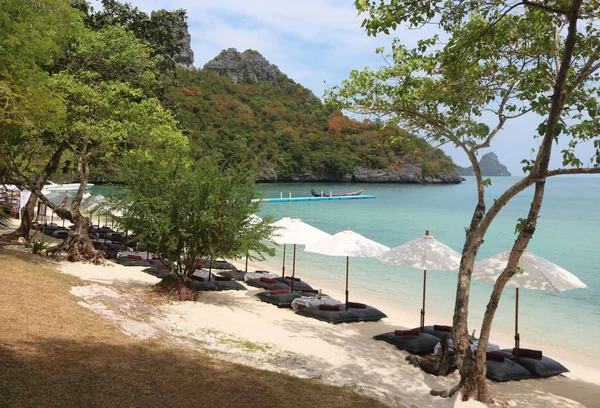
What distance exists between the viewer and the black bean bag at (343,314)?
39.2 feet

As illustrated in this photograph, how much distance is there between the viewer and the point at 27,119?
12898 millimetres

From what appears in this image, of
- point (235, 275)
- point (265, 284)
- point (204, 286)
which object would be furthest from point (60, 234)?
point (265, 284)

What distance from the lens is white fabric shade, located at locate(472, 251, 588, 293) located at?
8704 mm

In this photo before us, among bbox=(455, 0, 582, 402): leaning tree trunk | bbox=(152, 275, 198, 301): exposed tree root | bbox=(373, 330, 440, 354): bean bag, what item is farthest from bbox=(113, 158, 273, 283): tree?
bbox=(455, 0, 582, 402): leaning tree trunk

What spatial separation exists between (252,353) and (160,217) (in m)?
4.96

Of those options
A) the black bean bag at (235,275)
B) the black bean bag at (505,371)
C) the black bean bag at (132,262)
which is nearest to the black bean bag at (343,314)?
the black bean bag at (505,371)

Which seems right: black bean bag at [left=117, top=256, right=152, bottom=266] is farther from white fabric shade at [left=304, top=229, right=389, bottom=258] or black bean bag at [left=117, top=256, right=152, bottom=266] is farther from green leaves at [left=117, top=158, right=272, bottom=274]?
white fabric shade at [left=304, top=229, right=389, bottom=258]

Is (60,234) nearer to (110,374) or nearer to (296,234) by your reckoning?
(296,234)

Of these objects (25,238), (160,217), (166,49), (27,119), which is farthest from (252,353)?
(166,49)

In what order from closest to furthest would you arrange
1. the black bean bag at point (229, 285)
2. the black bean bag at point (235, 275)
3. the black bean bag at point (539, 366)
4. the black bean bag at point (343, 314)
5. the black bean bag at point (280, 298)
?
1. the black bean bag at point (539, 366)
2. the black bean bag at point (343, 314)
3. the black bean bag at point (280, 298)
4. the black bean bag at point (229, 285)
5. the black bean bag at point (235, 275)

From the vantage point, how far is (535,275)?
8930mm

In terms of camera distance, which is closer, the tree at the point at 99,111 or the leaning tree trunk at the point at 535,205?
the leaning tree trunk at the point at 535,205

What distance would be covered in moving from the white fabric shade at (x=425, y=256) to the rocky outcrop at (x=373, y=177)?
90.9 meters

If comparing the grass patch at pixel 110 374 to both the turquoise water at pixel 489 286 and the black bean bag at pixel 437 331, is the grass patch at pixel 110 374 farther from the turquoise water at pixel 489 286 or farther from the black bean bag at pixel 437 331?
the turquoise water at pixel 489 286
